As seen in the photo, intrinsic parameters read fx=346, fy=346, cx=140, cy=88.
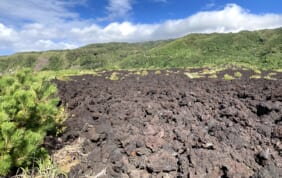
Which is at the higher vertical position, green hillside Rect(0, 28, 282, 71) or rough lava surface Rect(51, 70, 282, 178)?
rough lava surface Rect(51, 70, 282, 178)

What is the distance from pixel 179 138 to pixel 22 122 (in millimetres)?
2540

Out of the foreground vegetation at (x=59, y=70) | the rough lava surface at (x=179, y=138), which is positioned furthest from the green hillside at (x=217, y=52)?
the rough lava surface at (x=179, y=138)

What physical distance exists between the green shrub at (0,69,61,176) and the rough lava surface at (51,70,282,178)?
2.38 ft

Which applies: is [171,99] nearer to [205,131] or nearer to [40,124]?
[205,131]

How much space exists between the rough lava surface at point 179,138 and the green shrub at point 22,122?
73 centimetres

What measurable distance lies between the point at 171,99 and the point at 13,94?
14.4 feet

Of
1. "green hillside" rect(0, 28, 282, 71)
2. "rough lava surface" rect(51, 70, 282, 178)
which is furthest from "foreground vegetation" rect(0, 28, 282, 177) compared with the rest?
"rough lava surface" rect(51, 70, 282, 178)

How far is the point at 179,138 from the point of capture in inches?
212

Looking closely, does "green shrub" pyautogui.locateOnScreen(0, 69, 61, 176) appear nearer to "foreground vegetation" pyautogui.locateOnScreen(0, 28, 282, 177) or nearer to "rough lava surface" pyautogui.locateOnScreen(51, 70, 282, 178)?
"foreground vegetation" pyautogui.locateOnScreen(0, 28, 282, 177)

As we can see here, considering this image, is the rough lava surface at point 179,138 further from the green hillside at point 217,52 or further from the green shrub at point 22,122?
the green hillside at point 217,52

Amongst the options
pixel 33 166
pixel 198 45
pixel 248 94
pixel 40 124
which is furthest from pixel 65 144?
pixel 198 45

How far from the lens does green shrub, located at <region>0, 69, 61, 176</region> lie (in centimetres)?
476

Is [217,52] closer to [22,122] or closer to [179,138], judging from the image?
[179,138]

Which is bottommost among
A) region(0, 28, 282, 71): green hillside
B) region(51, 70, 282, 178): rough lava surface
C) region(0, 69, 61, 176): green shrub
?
region(0, 28, 282, 71): green hillside
